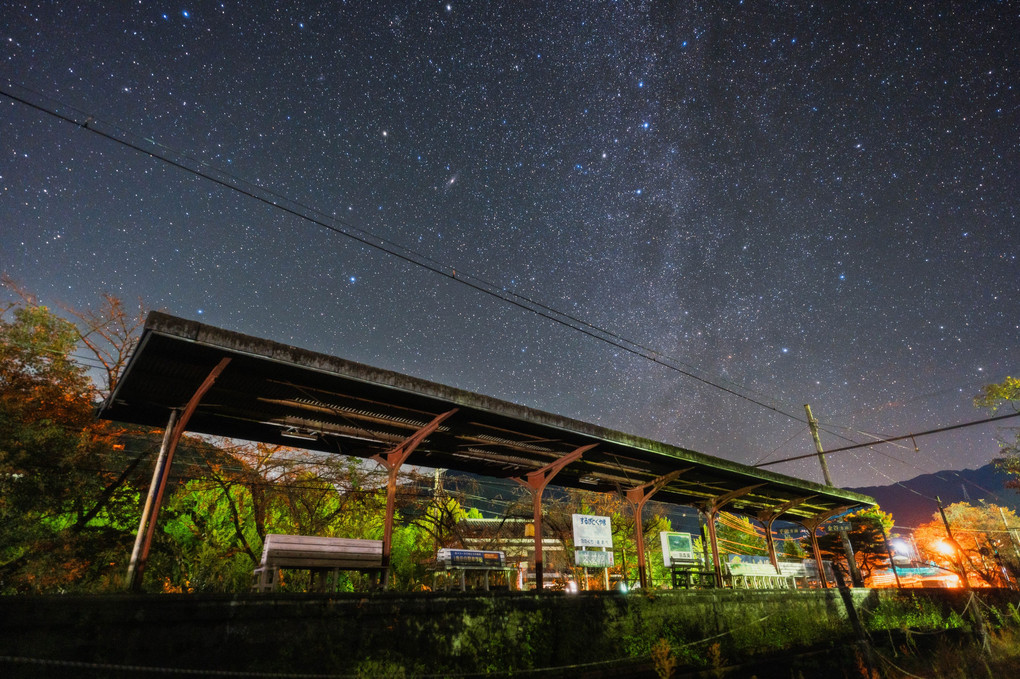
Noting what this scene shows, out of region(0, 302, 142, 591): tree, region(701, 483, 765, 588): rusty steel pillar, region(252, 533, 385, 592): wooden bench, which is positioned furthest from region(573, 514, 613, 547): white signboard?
region(0, 302, 142, 591): tree

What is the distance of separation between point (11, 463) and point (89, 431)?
2155 mm

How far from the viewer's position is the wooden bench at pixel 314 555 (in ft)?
25.1

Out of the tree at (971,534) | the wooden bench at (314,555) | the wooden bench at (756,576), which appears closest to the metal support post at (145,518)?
the wooden bench at (314,555)

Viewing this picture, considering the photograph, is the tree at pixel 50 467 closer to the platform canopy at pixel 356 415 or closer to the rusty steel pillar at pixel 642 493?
the platform canopy at pixel 356 415

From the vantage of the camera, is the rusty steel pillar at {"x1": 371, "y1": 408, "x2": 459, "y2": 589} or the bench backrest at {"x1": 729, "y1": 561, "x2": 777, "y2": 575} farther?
the bench backrest at {"x1": 729, "y1": 561, "x2": 777, "y2": 575}

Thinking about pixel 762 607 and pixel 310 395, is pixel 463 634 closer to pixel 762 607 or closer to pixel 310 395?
pixel 310 395

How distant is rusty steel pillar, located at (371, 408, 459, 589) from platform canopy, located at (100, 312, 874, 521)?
257mm

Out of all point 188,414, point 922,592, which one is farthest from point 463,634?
point 922,592

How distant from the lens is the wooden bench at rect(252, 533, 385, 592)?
25.1 ft

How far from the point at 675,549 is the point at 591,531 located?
19.5 ft

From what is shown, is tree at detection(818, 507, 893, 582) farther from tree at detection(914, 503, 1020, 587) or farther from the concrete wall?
the concrete wall

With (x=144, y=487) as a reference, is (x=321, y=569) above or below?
below

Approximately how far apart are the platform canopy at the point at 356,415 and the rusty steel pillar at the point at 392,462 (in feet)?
0.84

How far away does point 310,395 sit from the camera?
9016 mm
